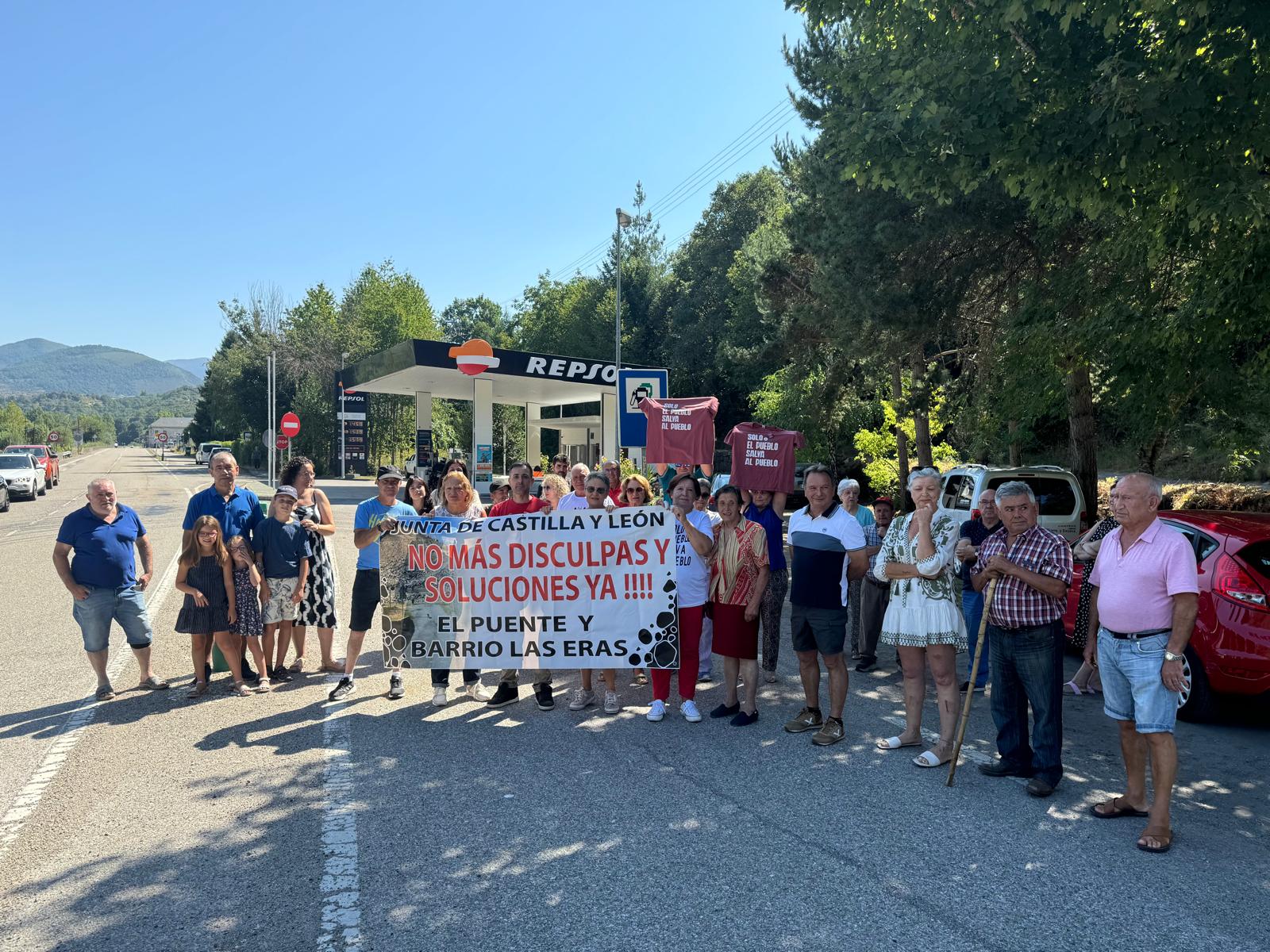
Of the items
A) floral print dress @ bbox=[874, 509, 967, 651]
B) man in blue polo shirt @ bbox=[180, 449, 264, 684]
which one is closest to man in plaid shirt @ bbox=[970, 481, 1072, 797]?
floral print dress @ bbox=[874, 509, 967, 651]

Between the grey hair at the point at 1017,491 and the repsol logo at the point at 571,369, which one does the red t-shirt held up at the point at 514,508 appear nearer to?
the grey hair at the point at 1017,491

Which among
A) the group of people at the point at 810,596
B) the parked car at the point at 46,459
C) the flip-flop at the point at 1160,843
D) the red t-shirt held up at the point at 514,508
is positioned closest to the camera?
the flip-flop at the point at 1160,843

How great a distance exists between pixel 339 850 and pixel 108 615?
12.5 feet

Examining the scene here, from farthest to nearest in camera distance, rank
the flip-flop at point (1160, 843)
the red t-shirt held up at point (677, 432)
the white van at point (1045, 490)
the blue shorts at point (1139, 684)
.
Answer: the red t-shirt held up at point (677, 432) < the white van at point (1045, 490) < the blue shorts at point (1139, 684) < the flip-flop at point (1160, 843)

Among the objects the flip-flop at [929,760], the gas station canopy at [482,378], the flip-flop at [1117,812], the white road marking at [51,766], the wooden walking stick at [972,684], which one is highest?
the gas station canopy at [482,378]

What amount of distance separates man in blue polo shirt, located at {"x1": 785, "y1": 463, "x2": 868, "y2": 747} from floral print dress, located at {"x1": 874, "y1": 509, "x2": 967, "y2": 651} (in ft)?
0.97

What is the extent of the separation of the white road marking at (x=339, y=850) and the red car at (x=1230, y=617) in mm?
4936

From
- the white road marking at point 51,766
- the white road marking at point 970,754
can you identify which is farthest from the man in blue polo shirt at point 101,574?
the white road marking at point 970,754

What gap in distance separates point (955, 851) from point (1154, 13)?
6.22m

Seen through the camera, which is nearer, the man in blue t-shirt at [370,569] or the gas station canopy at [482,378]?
the man in blue t-shirt at [370,569]

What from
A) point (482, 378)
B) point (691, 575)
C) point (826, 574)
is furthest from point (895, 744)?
point (482, 378)

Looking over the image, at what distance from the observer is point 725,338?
47188mm

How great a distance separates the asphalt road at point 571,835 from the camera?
3.63m

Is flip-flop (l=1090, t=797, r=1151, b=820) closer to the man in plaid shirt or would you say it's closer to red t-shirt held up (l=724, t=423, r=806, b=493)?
the man in plaid shirt
